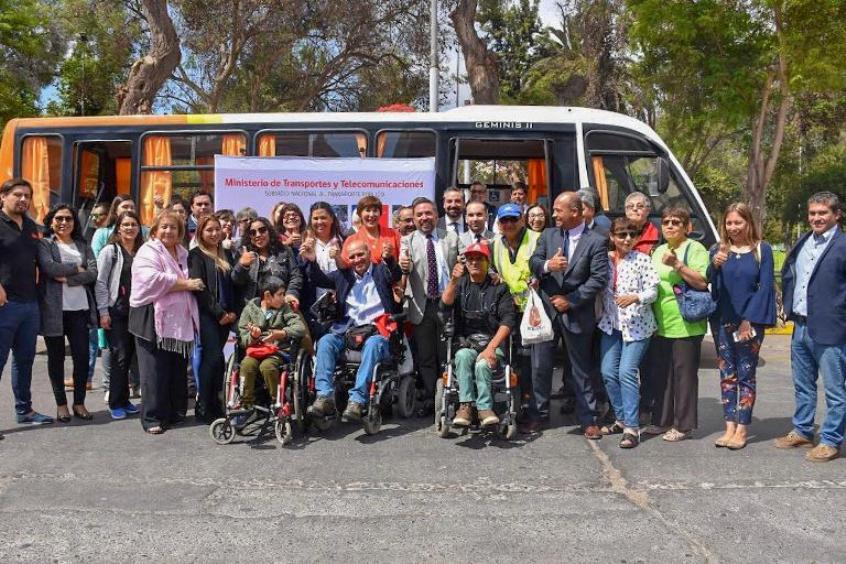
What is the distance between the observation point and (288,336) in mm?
5562

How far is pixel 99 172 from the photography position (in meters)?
9.52

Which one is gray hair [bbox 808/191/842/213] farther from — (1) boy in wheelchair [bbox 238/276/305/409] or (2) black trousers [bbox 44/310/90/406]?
(2) black trousers [bbox 44/310/90/406]

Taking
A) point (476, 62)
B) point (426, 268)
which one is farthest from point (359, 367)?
point (476, 62)

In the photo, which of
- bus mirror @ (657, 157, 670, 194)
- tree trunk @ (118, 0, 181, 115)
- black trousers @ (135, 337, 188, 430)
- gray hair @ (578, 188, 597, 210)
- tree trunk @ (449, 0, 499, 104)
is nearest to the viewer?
black trousers @ (135, 337, 188, 430)

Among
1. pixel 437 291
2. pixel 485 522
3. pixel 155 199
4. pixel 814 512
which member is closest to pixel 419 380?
pixel 437 291

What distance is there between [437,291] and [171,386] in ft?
7.57

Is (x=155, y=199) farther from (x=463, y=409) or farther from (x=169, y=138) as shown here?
(x=463, y=409)

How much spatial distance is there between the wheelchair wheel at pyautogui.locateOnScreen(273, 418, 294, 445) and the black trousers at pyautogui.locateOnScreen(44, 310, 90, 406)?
75.2 inches

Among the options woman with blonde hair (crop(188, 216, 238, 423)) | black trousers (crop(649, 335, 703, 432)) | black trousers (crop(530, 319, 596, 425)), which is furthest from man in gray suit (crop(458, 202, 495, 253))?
woman with blonde hair (crop(188, 216, 238, 423))

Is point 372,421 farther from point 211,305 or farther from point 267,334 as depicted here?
point 211,305

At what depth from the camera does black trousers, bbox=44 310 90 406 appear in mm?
6070

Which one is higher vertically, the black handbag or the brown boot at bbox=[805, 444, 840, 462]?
the black handbag

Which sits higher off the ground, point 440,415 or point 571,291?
point 571,291

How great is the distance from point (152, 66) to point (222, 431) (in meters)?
11.1
